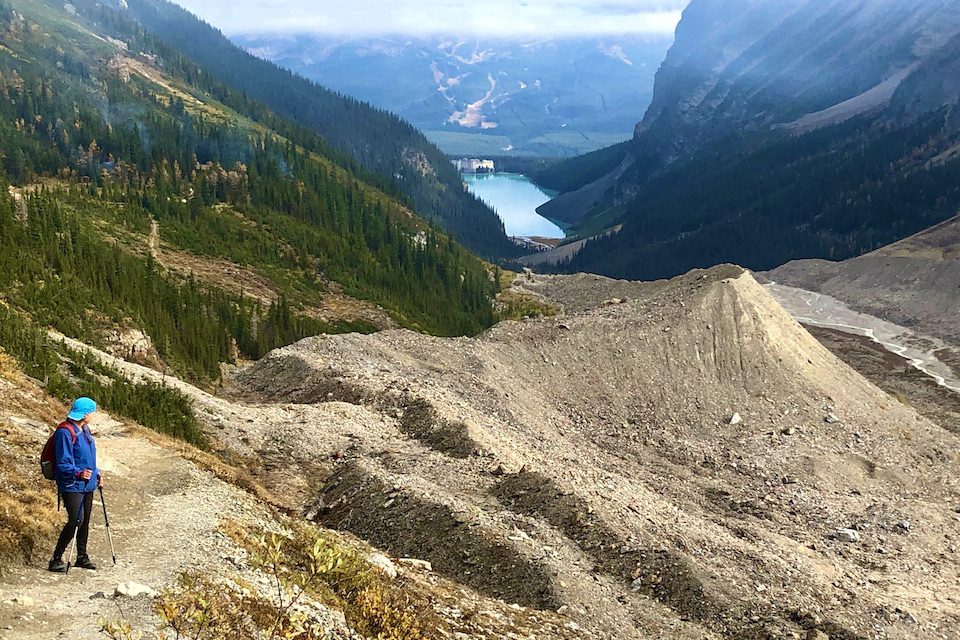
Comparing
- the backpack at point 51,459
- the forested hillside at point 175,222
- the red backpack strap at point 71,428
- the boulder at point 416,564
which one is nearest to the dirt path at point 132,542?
the backpack at point 51,459

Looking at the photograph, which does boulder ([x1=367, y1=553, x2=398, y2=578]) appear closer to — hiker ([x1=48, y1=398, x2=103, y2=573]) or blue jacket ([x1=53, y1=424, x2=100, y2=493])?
hiker ([x1=48, y1=398, x2=103, y2=573])

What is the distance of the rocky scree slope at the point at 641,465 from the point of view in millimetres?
21703

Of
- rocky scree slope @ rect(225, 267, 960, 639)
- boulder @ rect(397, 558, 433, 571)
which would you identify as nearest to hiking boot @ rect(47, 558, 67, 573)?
boulder @ rect(397, 558, 433, 571)

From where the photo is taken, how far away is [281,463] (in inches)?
1133

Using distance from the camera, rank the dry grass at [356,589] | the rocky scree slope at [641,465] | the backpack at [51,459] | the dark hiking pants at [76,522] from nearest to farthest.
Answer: the dry grass at [356,589] → the dark hiking pants at [76,522] → the backpack at [51,459] → the rocky scree slope at [641,465]

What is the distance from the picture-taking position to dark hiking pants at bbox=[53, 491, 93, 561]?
13094 mm

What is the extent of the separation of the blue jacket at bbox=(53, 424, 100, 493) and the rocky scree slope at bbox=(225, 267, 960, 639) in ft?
35.2

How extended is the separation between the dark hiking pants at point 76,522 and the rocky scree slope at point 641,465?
1029cm

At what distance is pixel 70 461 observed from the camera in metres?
13.4

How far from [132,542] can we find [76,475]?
2.49 metres

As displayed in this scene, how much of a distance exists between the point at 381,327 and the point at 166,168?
2551 inches

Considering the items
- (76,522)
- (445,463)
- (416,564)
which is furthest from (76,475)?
(445,463)

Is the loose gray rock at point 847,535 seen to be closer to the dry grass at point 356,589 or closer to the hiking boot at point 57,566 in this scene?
the dry grass at point 356,589

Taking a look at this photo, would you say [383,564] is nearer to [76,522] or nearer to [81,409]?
[76,522]
